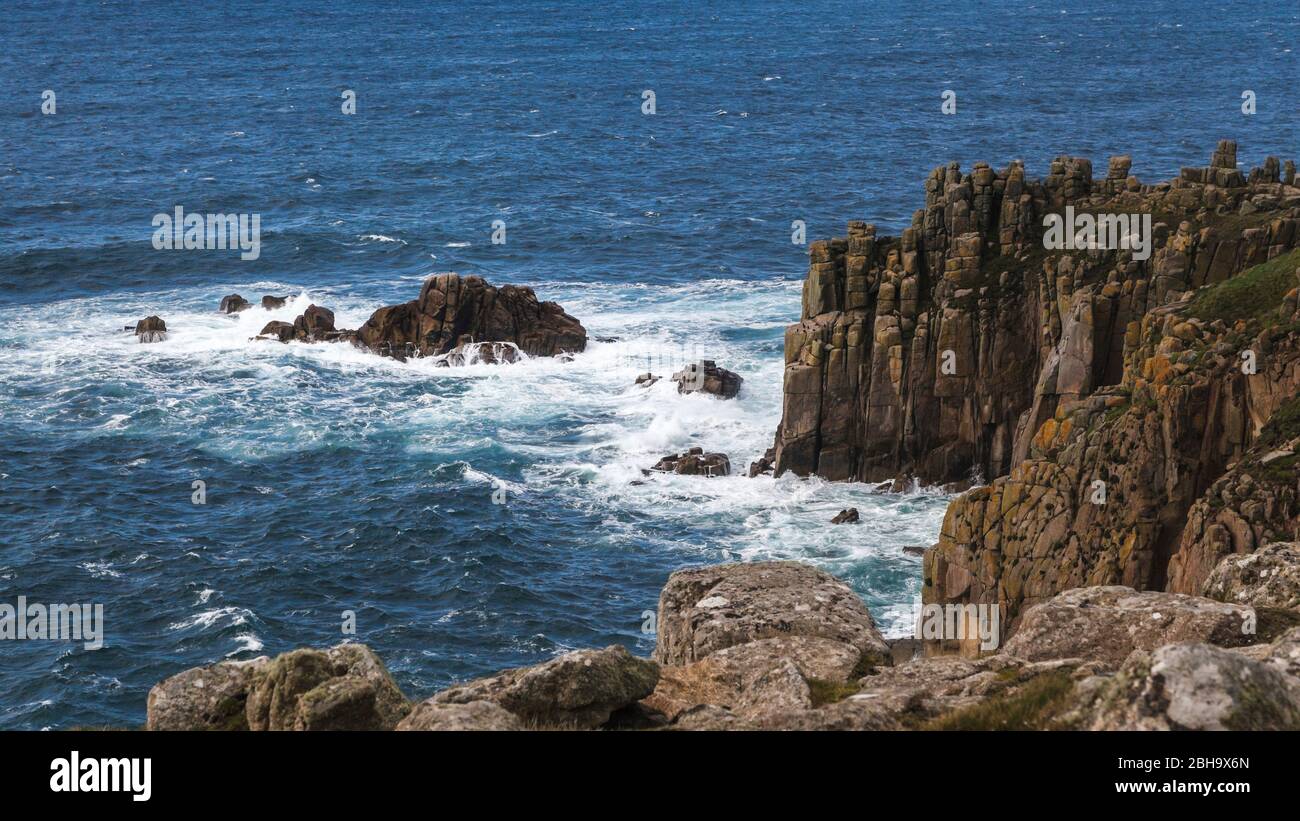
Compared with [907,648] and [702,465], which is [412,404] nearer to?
[702,465]

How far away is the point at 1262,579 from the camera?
3775 centimetres

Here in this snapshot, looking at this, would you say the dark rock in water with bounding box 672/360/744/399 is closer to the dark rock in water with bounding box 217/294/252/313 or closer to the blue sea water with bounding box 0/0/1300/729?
the blue sea water with bounding box 0/0/1300/729

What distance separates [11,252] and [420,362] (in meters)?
50.3

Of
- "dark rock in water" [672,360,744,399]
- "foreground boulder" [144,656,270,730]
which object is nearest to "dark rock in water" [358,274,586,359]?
"dark rock in water" [672,360,744,399]

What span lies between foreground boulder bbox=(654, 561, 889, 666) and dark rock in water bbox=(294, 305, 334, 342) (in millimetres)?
75192

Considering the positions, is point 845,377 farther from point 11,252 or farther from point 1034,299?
point 11,252

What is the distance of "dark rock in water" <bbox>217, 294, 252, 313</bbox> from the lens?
117750 mm

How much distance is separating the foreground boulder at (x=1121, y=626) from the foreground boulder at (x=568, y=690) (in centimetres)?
898

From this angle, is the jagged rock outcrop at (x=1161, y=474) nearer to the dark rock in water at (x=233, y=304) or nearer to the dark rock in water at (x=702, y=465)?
the dark rock in water at (x=702, y=465)

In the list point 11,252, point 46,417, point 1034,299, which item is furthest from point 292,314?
point 1034,299

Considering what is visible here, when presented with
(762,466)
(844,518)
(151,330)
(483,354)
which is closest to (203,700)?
(844,518)

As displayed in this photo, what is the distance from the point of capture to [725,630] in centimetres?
3553

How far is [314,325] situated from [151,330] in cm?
1135
